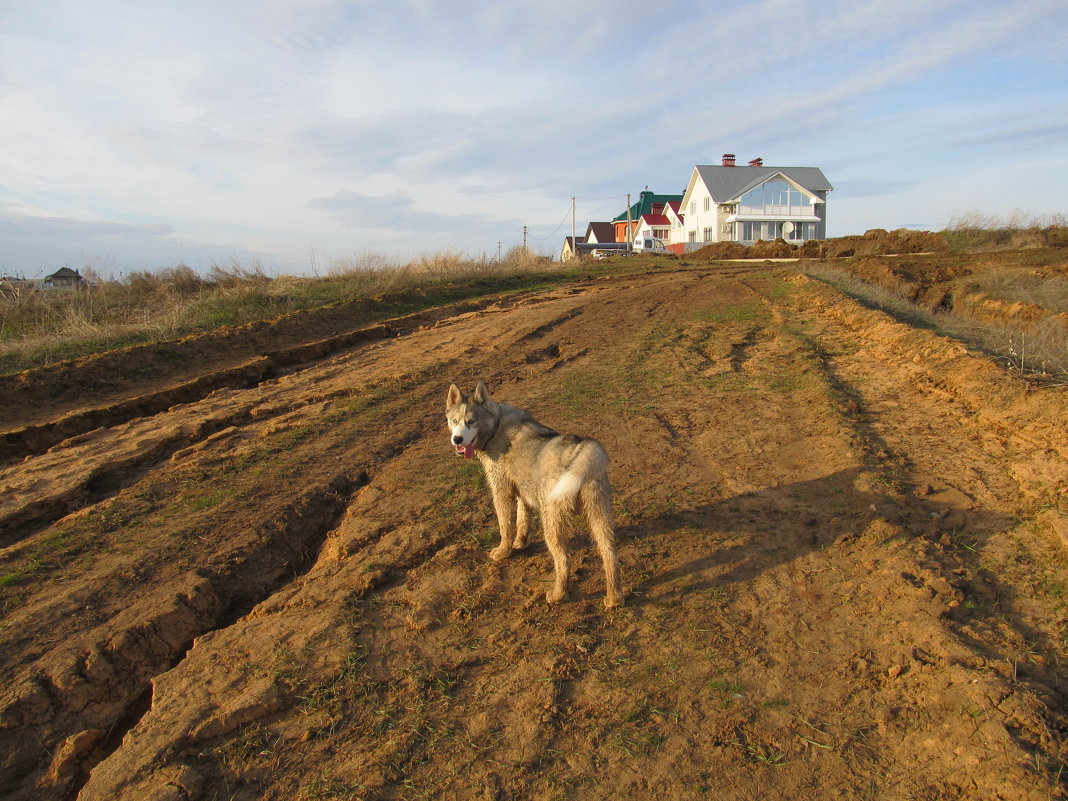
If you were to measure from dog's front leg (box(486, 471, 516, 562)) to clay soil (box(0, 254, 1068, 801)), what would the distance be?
0.24 m

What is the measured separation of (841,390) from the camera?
8430 millimetres

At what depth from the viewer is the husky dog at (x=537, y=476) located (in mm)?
4406

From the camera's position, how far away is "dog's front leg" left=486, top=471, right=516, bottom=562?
5090 millimetres

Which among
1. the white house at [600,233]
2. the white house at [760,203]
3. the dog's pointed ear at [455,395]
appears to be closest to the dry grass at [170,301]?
the dog's pointed ear at [455,395]

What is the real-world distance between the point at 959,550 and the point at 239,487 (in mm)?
6243

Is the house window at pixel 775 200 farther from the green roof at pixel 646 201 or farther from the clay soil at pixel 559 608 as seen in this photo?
the clay soil at pixel 559 608

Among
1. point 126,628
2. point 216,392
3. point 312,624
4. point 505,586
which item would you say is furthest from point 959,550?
point 216,392

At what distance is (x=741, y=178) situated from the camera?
177 ft

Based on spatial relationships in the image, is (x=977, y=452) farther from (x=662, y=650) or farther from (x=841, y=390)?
(x=662, y=650)

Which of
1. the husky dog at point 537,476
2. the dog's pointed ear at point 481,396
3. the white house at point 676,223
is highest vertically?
the white house at point 676,223

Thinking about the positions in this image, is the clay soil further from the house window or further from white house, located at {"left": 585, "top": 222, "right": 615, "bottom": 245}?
white house, located at {"left": 585, "top": 222, "right": 615, "bottom": 245}

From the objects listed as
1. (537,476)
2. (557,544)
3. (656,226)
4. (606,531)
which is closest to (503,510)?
(537,476)

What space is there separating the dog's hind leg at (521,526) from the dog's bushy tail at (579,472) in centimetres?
80

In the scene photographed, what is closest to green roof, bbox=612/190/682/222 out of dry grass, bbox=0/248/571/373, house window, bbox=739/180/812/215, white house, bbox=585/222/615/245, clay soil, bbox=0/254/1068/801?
white house, bbox=585/222/615/245
